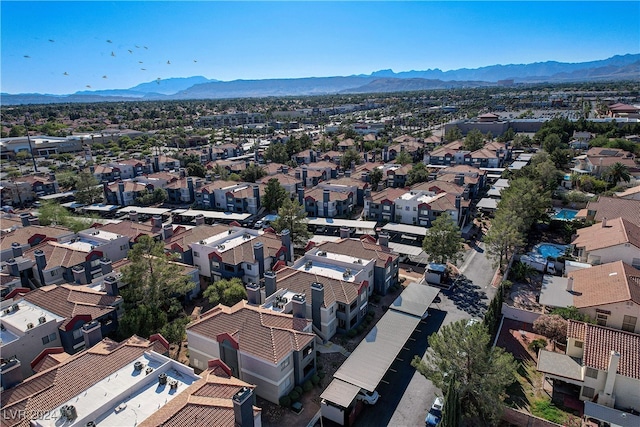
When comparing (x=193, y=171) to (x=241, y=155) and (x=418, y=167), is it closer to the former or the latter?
(x=241, y=155)

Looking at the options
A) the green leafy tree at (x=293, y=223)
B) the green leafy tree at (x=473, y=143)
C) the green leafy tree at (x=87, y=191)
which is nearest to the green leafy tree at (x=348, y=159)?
the green leafy tree at (x=473, y=143)

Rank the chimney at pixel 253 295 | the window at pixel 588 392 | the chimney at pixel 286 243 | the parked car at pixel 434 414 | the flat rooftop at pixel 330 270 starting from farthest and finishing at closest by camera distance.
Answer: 1. the chimney at pixel 286 243
2. the flat rooftop at pixel 330 270
3. the chimney at pixel 253 295
4. the window at pixel 588 392
5. the parked car at pixel 434 414

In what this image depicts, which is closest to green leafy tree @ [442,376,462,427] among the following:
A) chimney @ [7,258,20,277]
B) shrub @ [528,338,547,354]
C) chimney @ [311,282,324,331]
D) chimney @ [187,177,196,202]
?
chimney @ [311,282,324,331]

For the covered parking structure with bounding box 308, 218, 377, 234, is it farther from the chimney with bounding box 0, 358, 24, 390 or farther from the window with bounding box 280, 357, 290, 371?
the chimney with bounding box 0, 358, 24, 390

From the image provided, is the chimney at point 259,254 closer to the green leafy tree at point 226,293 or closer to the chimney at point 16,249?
the green leafy tree at point 226,293

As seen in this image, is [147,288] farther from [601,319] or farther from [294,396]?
[601,319]

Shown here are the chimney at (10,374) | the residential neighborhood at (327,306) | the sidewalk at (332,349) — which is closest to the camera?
the chimney at (10,374)
